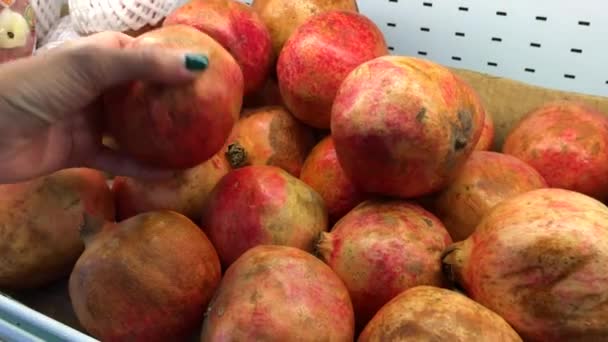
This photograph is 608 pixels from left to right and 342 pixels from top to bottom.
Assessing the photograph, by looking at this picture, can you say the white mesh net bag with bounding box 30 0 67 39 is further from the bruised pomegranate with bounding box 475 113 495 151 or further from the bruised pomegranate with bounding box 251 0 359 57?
the bruised pomegranate with bounding box 475 113 495 151

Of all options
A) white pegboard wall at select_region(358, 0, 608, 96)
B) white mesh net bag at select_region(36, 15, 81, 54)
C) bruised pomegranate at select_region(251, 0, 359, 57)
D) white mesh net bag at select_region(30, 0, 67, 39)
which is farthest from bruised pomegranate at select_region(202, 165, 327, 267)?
white mesh net bag at select_region(30, 0, 67, 39)

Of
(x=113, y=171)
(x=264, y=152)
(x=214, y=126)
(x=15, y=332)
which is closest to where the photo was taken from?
(x=15, y=332)

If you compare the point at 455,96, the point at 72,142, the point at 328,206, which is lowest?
the point at 328,206

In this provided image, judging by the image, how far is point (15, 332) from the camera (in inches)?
30.3

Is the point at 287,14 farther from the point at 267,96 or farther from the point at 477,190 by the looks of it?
the point at 477,190

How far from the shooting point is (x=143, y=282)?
0.88 meters

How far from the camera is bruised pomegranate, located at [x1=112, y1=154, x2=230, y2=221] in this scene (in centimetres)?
105

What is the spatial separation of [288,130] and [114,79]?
48cm

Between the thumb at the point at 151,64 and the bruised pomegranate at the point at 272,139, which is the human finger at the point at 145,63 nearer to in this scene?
the thumb at the point at 151,64

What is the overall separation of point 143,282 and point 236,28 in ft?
1.77

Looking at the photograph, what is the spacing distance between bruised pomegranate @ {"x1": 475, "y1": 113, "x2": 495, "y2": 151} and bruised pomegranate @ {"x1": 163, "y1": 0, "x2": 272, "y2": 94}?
0.43 metres

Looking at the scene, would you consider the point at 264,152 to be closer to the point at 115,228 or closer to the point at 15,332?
the point at 115,228

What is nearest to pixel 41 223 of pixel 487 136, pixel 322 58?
pixel 322 58

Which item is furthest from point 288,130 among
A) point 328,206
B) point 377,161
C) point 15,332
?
point 15,332
